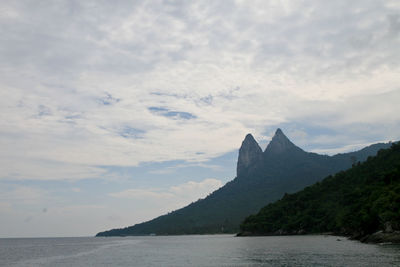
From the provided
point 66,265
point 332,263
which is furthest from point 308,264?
point 66,265

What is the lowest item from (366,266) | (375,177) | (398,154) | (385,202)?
(366,266)

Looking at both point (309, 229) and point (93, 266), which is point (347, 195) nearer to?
point (309, 229)

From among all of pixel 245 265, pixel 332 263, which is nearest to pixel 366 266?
pixel 332 263

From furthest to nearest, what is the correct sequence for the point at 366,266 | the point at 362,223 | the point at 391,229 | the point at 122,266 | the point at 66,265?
1. the point at 362,223
2. the point at 391,229
3. the point at 66,265
4. the point at 122,266
5. the point at 366,266

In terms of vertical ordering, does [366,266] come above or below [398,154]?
below

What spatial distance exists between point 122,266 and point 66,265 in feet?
57.3

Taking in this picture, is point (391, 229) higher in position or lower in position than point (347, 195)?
lower

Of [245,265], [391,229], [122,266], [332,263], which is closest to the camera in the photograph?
[332,263]

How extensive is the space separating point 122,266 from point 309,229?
142 metres

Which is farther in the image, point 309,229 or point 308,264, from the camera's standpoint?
point 309,229

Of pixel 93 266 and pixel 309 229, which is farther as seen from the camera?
pixel 309 229

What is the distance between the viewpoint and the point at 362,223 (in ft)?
392

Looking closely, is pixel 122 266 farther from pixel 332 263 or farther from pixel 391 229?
A: pixel 391 229

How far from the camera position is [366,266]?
55562mm
